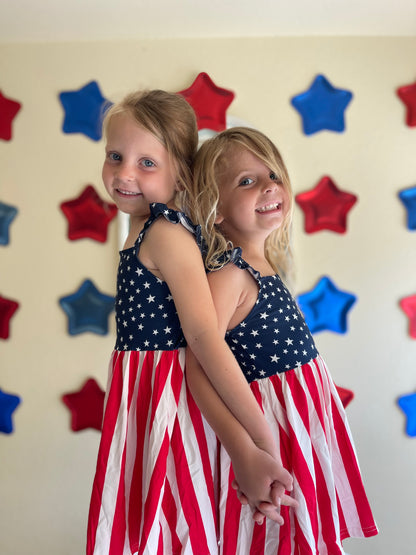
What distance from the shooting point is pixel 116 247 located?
2.04 meters

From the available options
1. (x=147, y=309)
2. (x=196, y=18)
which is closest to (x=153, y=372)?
(x=147, y=309)

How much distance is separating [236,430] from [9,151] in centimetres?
171

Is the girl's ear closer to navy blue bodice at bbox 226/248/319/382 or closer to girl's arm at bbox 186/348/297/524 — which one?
navy blue bodice at bbox 226/248/319/382

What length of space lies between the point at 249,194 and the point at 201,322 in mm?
299

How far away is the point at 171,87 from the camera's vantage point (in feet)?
6.69

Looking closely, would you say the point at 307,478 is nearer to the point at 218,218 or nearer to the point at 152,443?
the point at 152,443

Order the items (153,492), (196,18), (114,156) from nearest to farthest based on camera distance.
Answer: (153,492) → (114,156) → (196,18)

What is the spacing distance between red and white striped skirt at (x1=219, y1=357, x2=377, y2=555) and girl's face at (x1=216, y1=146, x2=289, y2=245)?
0.95 feet

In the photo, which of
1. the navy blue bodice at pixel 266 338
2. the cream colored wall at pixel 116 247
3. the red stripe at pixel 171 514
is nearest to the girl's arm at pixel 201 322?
the navy blue bodice at pixel 266 338

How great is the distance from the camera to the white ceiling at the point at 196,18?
70.5 inches

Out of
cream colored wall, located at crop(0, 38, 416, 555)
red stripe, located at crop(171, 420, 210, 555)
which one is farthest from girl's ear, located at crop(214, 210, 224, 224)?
cream colored wall, located at crop(0, 38, 416, 555)

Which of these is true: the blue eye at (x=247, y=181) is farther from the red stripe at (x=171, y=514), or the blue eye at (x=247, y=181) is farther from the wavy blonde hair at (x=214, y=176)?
the red stripe at (x=171, y=514)

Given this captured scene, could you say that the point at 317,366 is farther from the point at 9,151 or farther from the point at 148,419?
the point at 9,151

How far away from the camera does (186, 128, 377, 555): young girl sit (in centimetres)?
90
